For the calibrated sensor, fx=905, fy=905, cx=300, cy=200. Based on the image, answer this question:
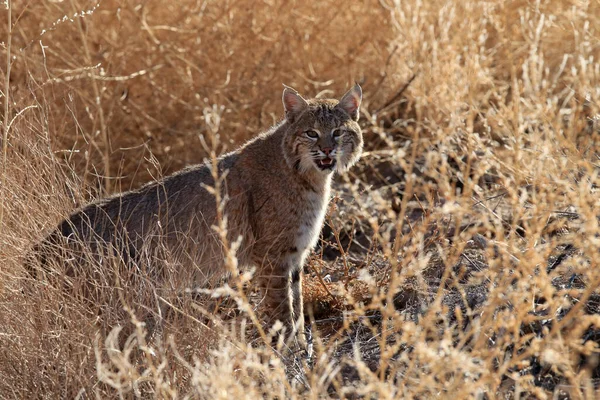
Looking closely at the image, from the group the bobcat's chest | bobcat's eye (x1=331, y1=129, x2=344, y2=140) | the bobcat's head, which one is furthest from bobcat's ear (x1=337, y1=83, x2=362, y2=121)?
the bobcat's chest

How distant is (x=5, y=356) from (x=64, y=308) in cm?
30

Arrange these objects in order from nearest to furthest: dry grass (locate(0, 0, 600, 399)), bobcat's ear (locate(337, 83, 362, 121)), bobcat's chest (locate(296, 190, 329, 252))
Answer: dry grass (locate(0, 0, 600, 399))
bobcat's chest (locate(296, 190, 329, 252))
bobcat's ear (locate(337, 83, 362, 121))

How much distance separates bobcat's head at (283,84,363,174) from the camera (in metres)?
5.06

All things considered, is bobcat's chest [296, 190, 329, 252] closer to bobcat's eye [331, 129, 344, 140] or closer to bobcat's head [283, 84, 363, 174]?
bobcat's head [283, 84, 363, 174]

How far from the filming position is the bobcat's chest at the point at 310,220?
497 centimetres

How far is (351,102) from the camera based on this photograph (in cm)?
531

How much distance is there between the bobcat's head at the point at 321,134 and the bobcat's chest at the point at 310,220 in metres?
0.16

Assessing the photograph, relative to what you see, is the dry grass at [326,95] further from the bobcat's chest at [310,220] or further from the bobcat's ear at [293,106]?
the bobcat's ear at [293,106]

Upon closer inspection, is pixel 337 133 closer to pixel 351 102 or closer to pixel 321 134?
pixel 321 134

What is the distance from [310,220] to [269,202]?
0.25 meters

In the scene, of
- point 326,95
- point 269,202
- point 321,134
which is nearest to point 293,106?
point 321,134

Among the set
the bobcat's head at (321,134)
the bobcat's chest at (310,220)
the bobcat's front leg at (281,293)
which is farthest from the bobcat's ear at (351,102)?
the bobcat's front leg at (281,293)

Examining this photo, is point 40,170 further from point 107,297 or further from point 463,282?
point 463,282

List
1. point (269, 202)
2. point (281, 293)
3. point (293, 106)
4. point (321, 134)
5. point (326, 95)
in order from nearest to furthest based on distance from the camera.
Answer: point (281, 293), point (269, 202), point (321, 134), point (293, 106), point (326, 95)
